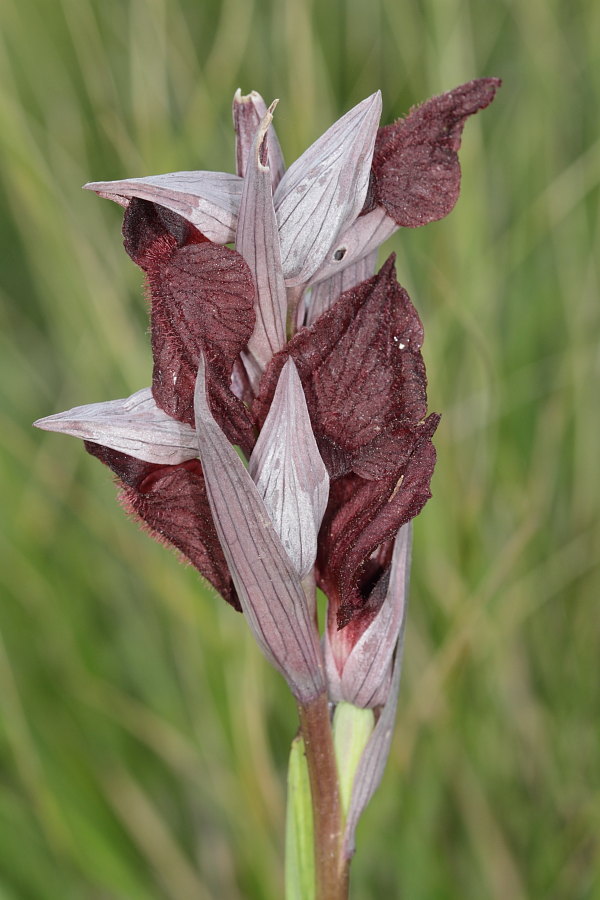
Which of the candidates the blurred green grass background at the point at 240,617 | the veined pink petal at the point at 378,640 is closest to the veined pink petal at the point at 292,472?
the veined pink petal at the point at 378,640

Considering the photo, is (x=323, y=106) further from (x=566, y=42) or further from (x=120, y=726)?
(x=120, y=726)

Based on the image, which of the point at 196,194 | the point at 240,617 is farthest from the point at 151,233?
the point at 240,617

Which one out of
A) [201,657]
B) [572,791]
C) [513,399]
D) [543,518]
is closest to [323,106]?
[513,399]

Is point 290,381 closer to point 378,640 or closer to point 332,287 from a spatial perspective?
point 332,287

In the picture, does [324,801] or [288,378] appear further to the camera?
[324,801]

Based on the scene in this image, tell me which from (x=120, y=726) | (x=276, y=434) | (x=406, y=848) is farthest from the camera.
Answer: (x=120, y=726)

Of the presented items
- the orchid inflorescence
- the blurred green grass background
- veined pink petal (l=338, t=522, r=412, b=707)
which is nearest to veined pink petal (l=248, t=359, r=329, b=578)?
the orchid inflorescence
